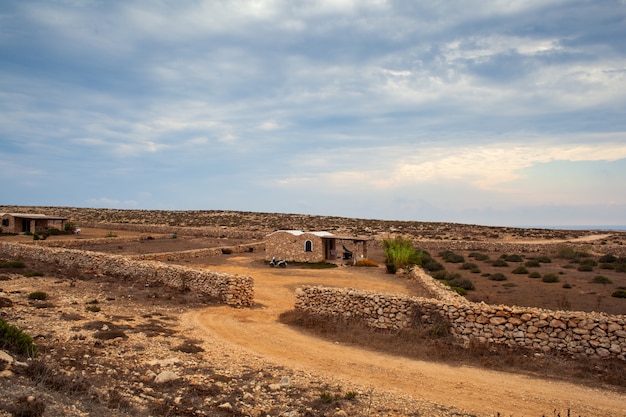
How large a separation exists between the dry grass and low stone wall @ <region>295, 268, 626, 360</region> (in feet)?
0.82

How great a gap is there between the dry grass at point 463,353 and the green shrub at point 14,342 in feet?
25.2

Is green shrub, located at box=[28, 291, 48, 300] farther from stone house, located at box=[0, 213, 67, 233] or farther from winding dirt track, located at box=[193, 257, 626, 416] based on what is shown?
stone house, located at box=[0, 213, 67, 233]

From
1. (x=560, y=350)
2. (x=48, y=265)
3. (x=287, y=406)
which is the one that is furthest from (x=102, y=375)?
(x=48, y=265)

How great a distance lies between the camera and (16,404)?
517cm

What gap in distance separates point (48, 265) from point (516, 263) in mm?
35182

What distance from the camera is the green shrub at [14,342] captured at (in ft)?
25.0

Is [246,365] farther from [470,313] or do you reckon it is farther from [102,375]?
[470,313]

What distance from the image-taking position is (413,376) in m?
9.79

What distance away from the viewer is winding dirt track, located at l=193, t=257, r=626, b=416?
27.4 ft

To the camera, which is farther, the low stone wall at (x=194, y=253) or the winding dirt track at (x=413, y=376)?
the low stone wall at (x=194, y=253)

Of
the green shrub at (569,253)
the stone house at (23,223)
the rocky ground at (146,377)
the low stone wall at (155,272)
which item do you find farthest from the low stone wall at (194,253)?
the green shrub at (569,253)

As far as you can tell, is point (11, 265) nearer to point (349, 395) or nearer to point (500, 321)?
point (349, 395)

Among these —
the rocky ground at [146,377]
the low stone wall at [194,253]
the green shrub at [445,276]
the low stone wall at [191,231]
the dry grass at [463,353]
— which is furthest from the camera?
the low stone wall at [191,231]

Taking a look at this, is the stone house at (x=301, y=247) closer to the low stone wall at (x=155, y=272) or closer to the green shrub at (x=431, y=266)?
the green shrub at (x=431, y=266)
